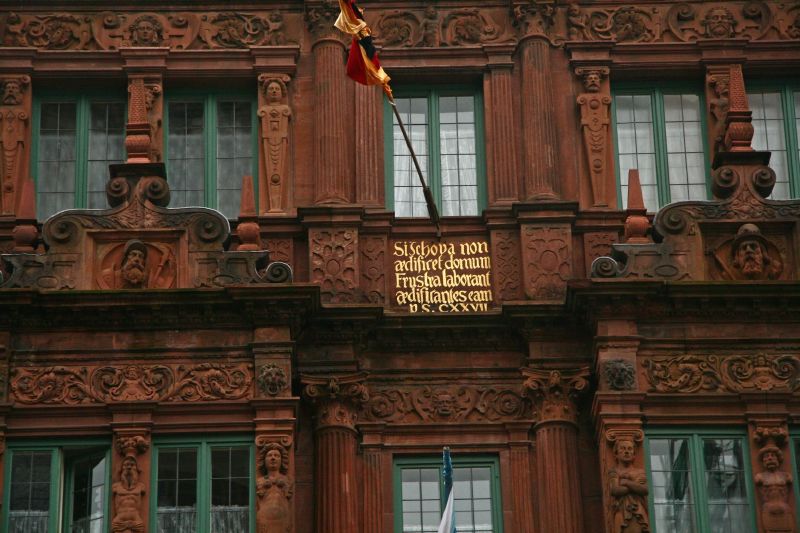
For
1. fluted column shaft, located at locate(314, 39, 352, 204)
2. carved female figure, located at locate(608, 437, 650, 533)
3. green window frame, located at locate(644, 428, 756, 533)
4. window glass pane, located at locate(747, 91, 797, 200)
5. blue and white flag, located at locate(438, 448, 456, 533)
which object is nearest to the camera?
blue and white flag, located at locate(438, 448, 456, 533)

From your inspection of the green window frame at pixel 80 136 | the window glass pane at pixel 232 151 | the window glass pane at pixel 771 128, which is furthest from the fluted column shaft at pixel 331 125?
the window glass pane at pixel 771 128

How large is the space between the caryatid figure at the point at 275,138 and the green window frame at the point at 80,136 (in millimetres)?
2253

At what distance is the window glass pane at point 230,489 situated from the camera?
3575cm

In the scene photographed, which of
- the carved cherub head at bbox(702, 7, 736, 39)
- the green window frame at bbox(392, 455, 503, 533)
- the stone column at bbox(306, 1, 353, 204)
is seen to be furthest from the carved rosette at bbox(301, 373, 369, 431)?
the carved cherub head at bbox(702, 7, 736, 39)

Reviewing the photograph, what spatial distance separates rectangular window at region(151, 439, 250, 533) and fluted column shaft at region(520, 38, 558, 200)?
634 centimetres

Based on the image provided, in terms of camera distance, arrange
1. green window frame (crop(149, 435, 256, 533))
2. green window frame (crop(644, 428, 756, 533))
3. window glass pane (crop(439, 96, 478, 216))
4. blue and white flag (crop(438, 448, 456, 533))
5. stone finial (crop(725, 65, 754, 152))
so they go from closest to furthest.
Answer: blue and white flag (crop(438, 448, 456, 533)), green window frame (crop(149, 435, 256, 533)), green window frame (crop(644, 428, 756, 533)), stone finial (crop(725, 65, 754, 152)), window glass pane (crop(439, 96, 478, 216))

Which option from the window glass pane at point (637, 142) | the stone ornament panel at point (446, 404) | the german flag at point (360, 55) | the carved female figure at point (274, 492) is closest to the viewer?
the carved female figure at point (274, 492)

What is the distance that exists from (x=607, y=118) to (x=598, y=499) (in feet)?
20.5

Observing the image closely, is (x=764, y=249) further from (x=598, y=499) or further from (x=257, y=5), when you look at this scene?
(x=257, y=5)

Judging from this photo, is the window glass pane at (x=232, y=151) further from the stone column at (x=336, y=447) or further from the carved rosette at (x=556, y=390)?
the carved rosette at (x=556, y=390)

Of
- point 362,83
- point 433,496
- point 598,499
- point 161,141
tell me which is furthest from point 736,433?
point 161,141

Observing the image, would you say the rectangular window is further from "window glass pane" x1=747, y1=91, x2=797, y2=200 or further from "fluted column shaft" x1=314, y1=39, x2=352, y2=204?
"window glass pane" x1=747, y1=91, x2=797, y2=200

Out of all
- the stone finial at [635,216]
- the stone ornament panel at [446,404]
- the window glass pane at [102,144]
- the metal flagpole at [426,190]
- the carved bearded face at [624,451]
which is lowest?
the carved bearded face at [624,451]

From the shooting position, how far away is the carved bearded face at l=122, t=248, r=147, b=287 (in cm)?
3709
